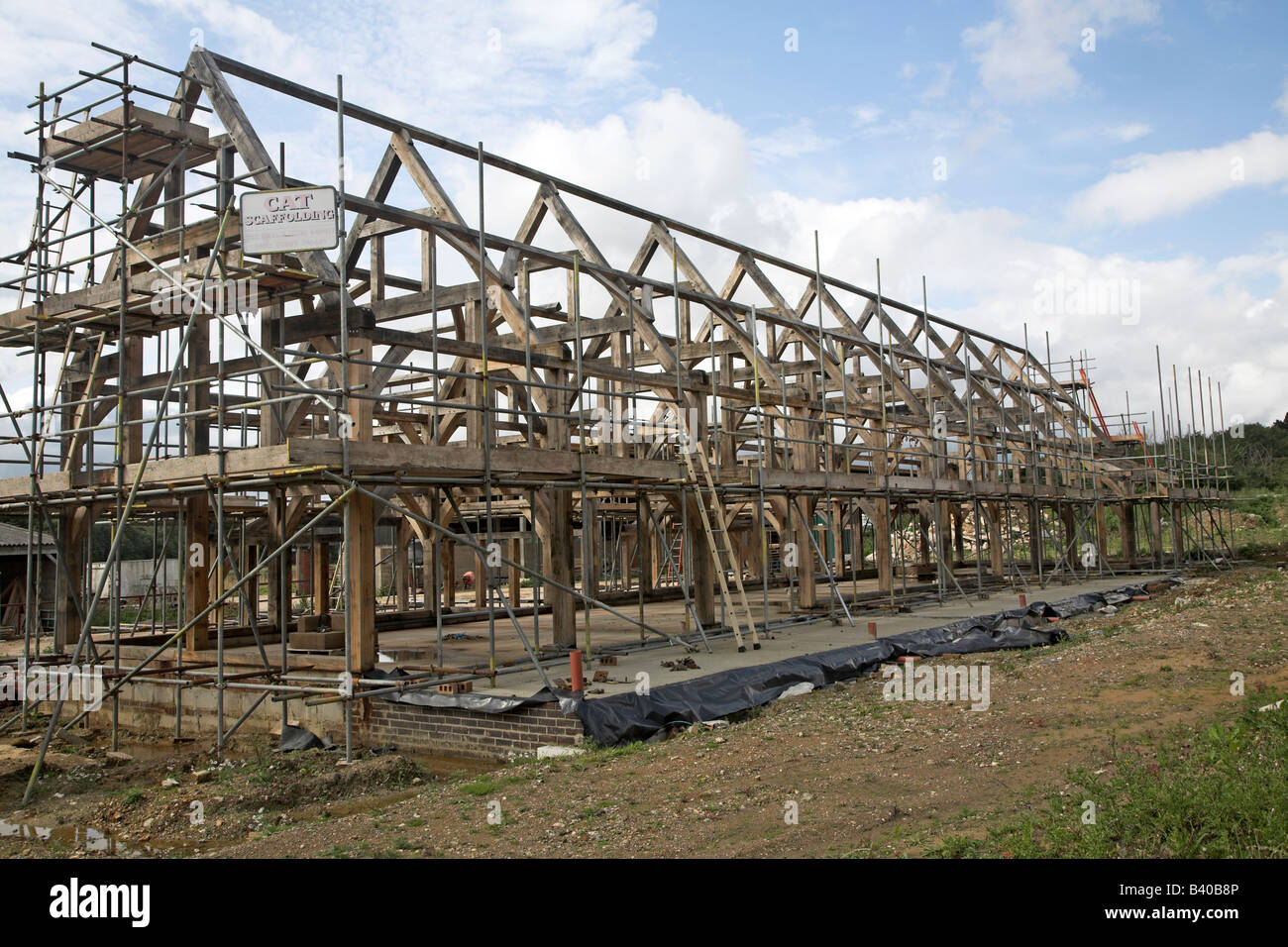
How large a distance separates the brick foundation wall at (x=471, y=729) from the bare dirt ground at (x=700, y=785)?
0.24 m

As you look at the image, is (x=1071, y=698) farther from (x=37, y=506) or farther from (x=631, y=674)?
(x=37, y=506)

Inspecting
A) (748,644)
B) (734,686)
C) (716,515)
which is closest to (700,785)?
(734,686)

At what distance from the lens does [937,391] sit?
2127 cm

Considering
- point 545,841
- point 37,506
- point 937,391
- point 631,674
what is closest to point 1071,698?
point 631,674

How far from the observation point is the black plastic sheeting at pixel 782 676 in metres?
8.59

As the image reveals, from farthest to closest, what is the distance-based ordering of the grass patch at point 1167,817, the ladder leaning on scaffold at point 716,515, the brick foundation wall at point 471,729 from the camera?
1. the ladder leaning on scaffold at point 716,515
2. the brick foundation wall at point 471,729
3. the grass patch at point 1167,817

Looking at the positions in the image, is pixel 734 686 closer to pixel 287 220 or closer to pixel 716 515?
pixel 716 515

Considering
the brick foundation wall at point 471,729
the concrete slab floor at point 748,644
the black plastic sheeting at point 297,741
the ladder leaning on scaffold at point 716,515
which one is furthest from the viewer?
the ladder leaning on scaffold at point 716,515

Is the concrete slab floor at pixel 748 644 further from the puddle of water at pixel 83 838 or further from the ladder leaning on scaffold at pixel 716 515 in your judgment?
the puddle of water at pixel 83 838

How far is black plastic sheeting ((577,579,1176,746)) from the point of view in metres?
8.59

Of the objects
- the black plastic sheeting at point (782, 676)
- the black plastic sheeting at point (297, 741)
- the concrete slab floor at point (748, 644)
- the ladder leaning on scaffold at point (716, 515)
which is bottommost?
the black plastic sheeting at point (297, 741)

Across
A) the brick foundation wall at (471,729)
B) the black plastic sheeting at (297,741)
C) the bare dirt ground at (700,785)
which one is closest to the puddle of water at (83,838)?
the bare dirt ground at (700,785)

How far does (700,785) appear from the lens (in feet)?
22.5
